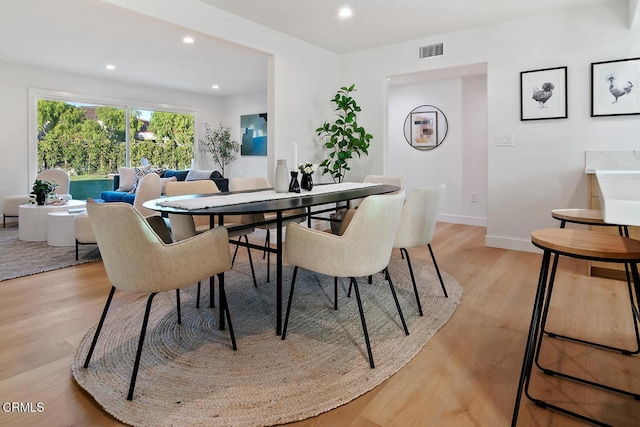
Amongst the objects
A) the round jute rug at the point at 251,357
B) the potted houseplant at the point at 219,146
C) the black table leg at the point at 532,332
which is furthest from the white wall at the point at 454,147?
the black table leg at the point at 532,332

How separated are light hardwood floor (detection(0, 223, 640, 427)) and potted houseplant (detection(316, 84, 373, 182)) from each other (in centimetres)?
227

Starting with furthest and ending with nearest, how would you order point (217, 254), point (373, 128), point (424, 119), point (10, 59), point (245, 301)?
1. point (424, 119)
2. point (10, 59)
3. point (373, 128)
4. point (245, 301)
5. point (217, 254)

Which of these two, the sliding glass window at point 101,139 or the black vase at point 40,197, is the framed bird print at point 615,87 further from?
the sliding glass window at point 101,139

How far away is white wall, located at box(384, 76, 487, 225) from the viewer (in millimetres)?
5613

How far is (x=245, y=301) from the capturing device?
103 inches

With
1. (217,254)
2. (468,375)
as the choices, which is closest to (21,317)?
(217,254)

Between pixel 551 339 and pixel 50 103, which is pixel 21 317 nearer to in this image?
pixel 551 339

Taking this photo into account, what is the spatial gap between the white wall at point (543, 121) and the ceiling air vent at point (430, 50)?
0.16ft

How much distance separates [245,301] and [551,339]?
187 cm

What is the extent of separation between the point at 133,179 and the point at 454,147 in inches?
214

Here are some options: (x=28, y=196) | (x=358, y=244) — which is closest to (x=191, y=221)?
(x=358, y=244)

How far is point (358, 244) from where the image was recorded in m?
1.78

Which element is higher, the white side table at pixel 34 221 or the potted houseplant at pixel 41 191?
the potted houseplant at pixel 41 191

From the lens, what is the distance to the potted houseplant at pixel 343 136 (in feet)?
15.7
